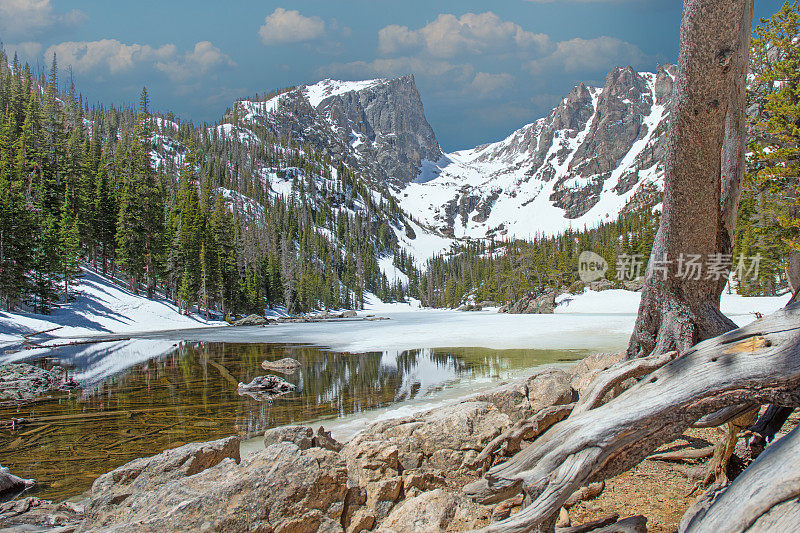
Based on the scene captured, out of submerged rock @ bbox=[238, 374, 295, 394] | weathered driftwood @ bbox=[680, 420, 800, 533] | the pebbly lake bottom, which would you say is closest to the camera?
weathered driftwood @ bbox=[680, 420, 800, 533]

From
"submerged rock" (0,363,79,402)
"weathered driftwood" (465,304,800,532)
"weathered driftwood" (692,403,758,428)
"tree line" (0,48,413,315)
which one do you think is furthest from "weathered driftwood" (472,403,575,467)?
"tree line" (0,48,413,315)

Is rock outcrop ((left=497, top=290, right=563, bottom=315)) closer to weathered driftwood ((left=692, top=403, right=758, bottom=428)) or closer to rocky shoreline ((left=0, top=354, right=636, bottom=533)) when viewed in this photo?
rocky shoreline ((left=0, top=354, right=636, bottom=533))

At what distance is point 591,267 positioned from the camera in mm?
78562

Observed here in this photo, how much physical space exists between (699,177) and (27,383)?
18.6 meters

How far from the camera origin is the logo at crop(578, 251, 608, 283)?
7531cm

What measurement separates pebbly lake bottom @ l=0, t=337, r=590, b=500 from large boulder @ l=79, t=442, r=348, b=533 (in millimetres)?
4131

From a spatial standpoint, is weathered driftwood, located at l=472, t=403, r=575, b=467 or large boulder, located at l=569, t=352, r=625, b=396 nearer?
weathered driftwood, located at l=472, t=403, r=575, b=467

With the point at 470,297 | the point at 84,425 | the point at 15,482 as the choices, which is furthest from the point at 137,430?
the point at 470,297

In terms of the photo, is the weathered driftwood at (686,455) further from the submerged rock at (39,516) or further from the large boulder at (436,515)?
the submerged rock at (39,516)

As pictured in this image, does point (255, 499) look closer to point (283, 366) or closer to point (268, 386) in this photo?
point (268, 386)

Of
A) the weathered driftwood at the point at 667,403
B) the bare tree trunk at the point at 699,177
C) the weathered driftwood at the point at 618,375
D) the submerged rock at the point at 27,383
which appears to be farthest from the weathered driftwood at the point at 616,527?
the submerged rock at the point at 27,383

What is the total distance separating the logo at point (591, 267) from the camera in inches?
2965

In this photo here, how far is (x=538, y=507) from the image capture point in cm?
301

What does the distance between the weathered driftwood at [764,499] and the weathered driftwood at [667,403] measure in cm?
47
